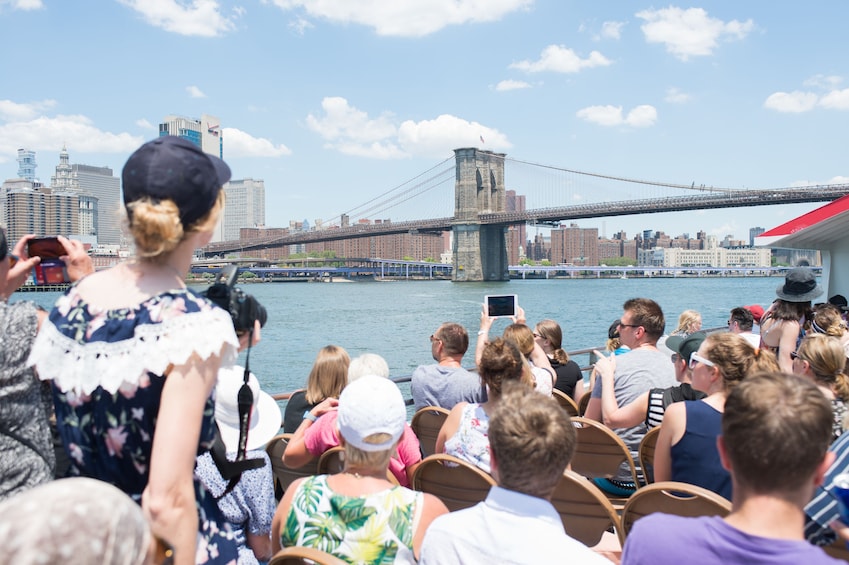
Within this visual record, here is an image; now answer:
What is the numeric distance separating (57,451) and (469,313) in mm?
28969

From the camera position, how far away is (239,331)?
1246 mm

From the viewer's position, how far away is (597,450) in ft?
8.36

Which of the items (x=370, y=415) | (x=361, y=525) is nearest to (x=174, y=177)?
(x=370, y=415)

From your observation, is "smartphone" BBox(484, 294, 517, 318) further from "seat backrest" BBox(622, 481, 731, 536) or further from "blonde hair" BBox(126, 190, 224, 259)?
"blonde hair" BBox(126, 190, 224, 259)

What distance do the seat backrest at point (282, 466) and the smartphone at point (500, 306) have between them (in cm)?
192

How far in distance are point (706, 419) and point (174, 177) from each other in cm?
164

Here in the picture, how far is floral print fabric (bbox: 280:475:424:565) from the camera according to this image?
1.50 metres

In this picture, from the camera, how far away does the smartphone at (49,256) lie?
5.15 feet

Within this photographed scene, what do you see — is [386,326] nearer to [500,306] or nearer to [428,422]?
[500,306]

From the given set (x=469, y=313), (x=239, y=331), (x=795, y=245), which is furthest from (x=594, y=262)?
(x=239, y=331)

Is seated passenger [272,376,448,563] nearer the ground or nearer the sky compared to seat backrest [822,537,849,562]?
nearer the sky

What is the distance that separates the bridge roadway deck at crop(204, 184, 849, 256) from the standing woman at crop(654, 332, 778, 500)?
35.2m

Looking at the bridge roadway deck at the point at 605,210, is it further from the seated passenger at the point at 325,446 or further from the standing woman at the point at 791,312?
the seated passenger at the point at 325,446

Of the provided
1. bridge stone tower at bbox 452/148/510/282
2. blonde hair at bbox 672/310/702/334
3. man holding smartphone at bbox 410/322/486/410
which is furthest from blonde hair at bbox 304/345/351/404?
bridge stone tower at bbox 452/148/510/282
